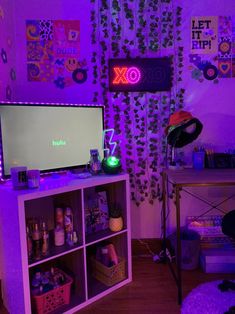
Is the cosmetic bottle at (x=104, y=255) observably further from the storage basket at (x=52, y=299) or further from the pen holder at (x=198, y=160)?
the pen holder at (x=198, y=160)

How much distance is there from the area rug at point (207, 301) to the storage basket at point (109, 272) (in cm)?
49

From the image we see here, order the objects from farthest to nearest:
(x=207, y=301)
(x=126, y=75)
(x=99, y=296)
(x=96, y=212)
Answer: (x=126, y=75) < (x=96, y=212) < (x=99, y=296) < (x=207, y=301)

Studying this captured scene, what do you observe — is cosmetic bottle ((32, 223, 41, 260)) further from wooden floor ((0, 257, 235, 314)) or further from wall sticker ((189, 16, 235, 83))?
wall sticker ((189, 16, 235, 83))

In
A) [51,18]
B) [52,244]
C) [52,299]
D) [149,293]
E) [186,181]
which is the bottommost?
[149,293]

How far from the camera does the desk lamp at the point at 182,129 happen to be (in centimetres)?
220

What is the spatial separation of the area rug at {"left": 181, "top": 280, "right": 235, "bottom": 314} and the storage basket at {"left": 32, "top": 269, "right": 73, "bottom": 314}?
29.1 inches

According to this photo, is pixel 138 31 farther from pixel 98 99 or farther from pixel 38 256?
pixel 38 256

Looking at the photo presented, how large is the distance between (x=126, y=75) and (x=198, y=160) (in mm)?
927

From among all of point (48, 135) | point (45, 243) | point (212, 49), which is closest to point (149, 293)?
point (45, 243)

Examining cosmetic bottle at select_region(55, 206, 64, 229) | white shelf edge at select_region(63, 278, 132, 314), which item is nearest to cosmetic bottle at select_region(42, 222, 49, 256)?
cosmetic bottle at select_region(55, 206, 64, 229)

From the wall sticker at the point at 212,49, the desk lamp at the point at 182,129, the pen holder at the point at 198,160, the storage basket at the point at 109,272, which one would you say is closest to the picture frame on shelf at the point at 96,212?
the storage basket at the point at 109,272

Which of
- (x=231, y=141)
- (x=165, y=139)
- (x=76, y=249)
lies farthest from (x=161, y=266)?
(x=231, y=141)

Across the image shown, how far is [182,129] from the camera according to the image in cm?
225

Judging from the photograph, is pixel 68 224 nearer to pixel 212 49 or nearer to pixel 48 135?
pixel 48 135
